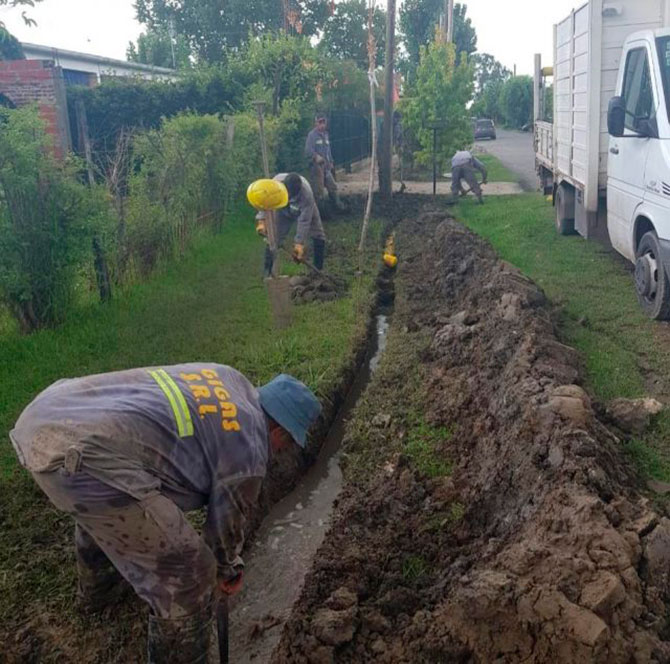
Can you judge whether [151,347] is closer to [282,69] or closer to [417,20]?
[282,69]

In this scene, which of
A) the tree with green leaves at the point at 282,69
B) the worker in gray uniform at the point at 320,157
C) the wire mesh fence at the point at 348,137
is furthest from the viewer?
the wire mesh fence at the point at 348,137

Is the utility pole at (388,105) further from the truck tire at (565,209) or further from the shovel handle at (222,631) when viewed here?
the shovel handle at (222,631)

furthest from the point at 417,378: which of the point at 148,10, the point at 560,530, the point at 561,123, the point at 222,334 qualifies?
the point at 148,10

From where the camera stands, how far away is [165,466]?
2.97 meters

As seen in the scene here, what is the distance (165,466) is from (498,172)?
76.2ft

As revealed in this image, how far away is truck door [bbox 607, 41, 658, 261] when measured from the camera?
24.8 feet

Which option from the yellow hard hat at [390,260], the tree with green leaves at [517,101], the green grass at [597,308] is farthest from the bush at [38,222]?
the tree with green leaves at [517,101]

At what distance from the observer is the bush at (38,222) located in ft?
22.6

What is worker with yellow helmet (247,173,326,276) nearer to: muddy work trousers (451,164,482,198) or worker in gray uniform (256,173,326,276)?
worker in gray uniform (256,173,326,276)

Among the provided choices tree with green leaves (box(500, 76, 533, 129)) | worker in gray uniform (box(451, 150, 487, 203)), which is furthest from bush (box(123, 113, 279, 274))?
tree with green leaves (box(500, 76, 533, 129))

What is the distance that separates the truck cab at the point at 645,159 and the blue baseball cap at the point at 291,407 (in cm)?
492

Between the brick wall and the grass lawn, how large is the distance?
20.1 ft

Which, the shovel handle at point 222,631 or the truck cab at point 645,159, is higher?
the truck cab at point 645,159

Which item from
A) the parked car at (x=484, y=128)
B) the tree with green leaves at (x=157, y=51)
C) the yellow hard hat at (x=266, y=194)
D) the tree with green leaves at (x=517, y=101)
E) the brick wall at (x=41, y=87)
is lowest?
the yellow hard hat at (x=266, y=194)
